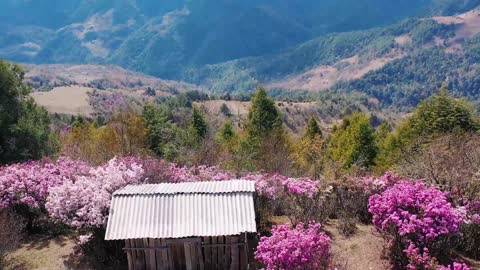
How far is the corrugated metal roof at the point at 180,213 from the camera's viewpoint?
486 inches

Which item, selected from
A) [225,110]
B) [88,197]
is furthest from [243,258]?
[225,110]

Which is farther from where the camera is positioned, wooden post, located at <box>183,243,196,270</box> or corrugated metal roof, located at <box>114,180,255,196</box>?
corrugated metal roof, located at <box>114,180,255,196</box>

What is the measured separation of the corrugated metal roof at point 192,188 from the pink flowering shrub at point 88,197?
3.14ft

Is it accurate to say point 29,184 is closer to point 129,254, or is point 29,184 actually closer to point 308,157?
point 129,254

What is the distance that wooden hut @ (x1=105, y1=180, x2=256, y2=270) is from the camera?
12.4m

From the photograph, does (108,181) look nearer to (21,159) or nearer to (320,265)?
(320,265)

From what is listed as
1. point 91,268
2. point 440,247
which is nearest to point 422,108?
point 440,247

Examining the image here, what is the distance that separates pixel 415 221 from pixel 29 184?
13.3m

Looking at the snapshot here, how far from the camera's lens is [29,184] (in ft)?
53.7

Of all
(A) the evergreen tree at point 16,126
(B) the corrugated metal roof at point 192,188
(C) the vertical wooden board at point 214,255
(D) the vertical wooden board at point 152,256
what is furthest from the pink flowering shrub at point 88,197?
(A) the evergreen tree at point 16,126

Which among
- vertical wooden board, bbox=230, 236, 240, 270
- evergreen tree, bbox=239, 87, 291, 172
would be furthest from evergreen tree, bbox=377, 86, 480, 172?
vertical wooden board, bbox=230, 236, 240, 270

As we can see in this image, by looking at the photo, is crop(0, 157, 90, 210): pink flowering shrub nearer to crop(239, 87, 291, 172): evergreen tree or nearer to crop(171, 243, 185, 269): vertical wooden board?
crop(171, 243, 185, 269): vertical wooden board

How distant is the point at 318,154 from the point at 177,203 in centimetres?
1965

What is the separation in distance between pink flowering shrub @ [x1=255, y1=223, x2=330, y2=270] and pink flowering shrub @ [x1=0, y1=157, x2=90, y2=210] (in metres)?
8.86
